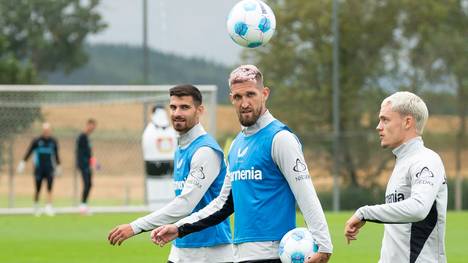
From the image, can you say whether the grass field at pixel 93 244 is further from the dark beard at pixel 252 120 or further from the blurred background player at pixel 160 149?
the dark beard at pixel 252 120

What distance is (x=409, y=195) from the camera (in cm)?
562

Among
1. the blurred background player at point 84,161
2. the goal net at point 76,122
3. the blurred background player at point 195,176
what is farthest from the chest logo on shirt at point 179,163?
the blurred background player at point 84,161

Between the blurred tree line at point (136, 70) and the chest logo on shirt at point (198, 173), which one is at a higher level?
the blurred tree line at point (136, 70)

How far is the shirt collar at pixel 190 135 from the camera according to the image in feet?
23.0

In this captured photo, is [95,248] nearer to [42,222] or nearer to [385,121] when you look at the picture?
[42,222]

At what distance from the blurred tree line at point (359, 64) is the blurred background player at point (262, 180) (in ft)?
81.8

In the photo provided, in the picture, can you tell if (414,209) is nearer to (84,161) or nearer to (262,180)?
(262,180)

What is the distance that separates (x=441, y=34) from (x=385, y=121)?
29.3m

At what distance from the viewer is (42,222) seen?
20.0 m

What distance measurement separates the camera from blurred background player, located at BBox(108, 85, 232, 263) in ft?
22.0

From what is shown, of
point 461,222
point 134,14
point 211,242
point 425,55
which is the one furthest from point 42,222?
point 134,14

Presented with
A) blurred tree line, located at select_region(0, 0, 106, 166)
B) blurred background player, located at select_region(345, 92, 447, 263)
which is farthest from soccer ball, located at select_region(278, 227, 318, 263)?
blurred tree line, located at select_region(0, 0, 106, 166)

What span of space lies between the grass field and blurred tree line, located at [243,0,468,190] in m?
11.2

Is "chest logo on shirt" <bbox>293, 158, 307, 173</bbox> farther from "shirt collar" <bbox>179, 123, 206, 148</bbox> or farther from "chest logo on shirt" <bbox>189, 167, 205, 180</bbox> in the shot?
"shirt collar" <bbox>179, 123, 206, 148</bbox>
